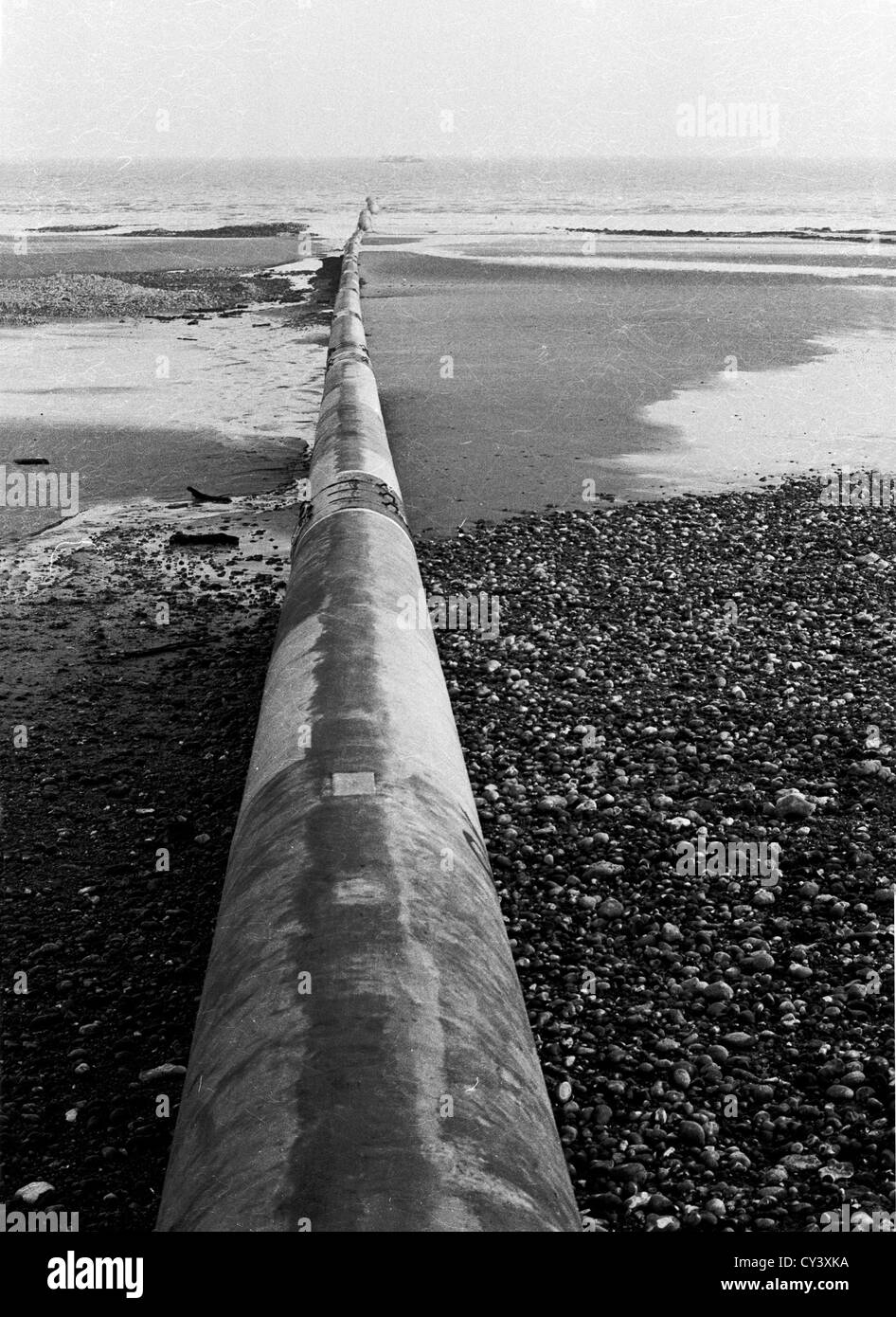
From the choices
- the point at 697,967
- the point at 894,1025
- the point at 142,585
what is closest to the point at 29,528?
the point at 142,585

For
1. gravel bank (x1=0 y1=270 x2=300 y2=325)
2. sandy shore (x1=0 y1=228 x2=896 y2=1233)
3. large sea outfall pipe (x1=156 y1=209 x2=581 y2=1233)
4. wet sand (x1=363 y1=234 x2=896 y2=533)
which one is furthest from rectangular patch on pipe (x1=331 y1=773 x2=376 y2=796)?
gravel bank (x1=0 y1=270 x2=300 y2=325)

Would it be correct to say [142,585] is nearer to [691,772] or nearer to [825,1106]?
[691,772]

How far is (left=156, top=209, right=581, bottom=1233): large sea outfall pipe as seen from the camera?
7.64 feet

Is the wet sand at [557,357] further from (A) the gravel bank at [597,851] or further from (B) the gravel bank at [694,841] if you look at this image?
(A) the gravel bank at [597,851]

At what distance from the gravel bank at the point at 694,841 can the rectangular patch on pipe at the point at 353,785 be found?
128 cm

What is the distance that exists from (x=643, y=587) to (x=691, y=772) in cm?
298

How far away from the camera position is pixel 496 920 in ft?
11.4

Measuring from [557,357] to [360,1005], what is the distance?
57.4ft

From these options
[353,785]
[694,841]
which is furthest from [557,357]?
[353,785]

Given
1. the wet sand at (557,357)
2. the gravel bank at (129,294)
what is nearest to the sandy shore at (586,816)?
the wet sand at (557,357)

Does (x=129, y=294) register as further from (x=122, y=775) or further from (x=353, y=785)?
(x=353, y=785)

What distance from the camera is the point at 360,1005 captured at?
271 cm

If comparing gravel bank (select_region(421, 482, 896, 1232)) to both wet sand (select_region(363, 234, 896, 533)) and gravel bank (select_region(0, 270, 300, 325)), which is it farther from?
gravel bank (select_region(0, 270, 300, 325))

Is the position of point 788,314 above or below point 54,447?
above
